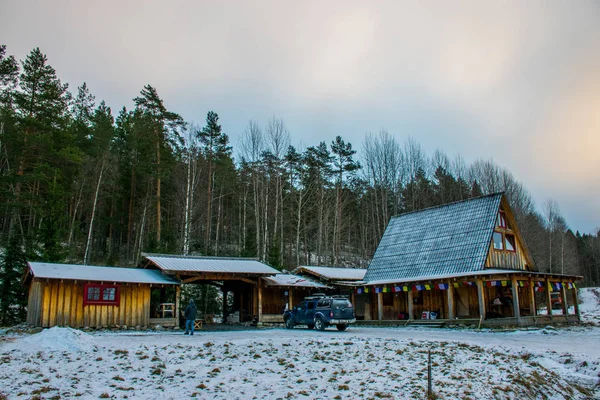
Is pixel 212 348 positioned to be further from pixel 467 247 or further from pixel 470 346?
pixel 467 247

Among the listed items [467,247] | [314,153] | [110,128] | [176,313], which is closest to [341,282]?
[467,247]

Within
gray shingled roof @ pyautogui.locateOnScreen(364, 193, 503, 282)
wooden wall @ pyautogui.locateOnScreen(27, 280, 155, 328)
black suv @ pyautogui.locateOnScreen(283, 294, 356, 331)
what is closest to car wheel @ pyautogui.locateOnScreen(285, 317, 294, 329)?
black suv @ pyautogui.locateOnScreen(283, 294, 356, 331)

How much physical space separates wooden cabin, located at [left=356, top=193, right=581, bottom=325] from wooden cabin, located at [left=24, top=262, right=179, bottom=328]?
44.8 feet

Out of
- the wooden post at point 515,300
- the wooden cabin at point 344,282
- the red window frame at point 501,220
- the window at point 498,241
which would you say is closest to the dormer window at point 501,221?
the red window frame at point 501,220

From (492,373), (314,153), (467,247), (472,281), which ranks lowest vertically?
(492,373)

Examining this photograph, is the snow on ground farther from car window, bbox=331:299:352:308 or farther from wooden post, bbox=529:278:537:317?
wooden post, bbox=529:278:537:317

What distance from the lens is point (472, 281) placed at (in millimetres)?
24250

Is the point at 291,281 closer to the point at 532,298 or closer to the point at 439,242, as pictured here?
the point at 439,242

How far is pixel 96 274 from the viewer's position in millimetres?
22797


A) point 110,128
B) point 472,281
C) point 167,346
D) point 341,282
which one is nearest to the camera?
point 167,346

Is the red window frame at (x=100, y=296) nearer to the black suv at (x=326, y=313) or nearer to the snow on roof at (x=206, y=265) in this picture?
the snow on roof at (x=206, y=265)

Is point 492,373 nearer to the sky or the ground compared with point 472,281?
nearer to the ground

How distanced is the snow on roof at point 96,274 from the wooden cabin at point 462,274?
12868 mm

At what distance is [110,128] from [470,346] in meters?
38.7
